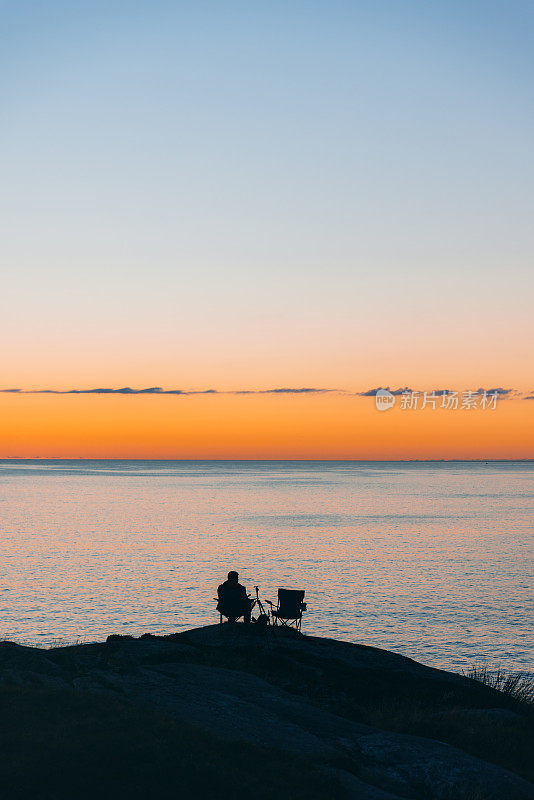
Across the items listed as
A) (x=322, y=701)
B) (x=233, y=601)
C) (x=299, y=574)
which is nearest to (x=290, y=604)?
(x=233, y=601)

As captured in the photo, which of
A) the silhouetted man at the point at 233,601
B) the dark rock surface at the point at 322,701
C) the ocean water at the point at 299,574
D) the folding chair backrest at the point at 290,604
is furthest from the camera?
the ocean water at the point at 299,574

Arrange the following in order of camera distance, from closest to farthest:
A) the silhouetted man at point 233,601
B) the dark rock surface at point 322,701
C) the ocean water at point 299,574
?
the dark rock surface at point 322,701, the silhouetted man at point 233,601, the ocean water at point 299,574

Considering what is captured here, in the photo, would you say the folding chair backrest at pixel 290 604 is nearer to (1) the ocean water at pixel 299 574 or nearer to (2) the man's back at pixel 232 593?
(2) the man's back at pixel 232 593

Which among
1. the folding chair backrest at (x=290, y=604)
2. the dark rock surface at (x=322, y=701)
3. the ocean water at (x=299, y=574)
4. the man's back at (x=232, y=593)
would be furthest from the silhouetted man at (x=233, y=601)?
the ocean water at (x=299, y=574)

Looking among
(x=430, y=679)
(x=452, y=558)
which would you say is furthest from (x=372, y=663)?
(x=452, y=558)

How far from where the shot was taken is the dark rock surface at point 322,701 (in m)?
12.8

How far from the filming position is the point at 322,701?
61.0ft

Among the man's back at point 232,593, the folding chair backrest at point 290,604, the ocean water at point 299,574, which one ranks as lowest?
the ocean water at point 299,574

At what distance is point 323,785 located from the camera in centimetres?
1132

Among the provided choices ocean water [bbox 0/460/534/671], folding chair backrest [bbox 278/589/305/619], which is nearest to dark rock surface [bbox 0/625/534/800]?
folding chair backrest [bbox 278/589/305/619]

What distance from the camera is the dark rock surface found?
12.8m

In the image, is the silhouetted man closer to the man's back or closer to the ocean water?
the man's back

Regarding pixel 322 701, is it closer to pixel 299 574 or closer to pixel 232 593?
pixel 232 593

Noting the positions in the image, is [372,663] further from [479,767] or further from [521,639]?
[521,639]
